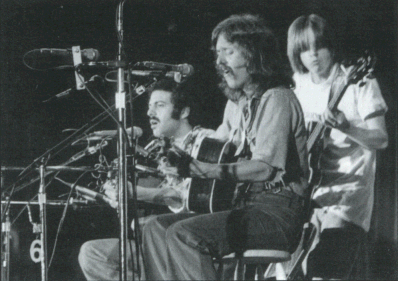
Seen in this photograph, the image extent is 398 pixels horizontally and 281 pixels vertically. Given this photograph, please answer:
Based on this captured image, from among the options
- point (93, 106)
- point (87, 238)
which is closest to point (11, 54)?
point (93, 106)

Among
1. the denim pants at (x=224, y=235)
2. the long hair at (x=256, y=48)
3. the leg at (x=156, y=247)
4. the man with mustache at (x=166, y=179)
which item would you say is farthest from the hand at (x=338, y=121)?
the leg at (x=156, y=247)

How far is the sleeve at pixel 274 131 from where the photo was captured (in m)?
2.07

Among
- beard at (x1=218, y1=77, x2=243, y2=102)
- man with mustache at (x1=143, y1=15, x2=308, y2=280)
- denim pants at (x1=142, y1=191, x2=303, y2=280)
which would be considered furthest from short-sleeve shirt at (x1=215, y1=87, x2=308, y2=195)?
beard at (x1=218, y1=77, x2=243, y2=102)

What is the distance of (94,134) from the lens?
259 cm

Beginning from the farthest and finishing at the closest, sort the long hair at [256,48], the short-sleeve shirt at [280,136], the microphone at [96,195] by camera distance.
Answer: the microphone at [96,195] < the long hair at [256,48] < the short-sleeve shirt at [280,136]

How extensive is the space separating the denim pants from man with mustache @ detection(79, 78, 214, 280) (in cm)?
58

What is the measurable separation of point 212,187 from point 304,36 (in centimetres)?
92

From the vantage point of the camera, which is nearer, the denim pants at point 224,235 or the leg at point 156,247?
the denim pants at point 224,235

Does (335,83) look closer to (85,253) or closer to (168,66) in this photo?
(168,66)

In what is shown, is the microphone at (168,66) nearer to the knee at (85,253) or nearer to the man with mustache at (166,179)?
the man with mustache at (166,179)

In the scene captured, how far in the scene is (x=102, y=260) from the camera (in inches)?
100

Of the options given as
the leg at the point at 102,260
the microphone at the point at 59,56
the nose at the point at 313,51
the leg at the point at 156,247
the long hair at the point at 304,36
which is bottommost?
the leg at the point at 102,260

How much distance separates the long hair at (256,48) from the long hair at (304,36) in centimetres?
11

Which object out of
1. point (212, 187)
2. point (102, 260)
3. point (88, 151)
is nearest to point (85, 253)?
point (102, 260)
